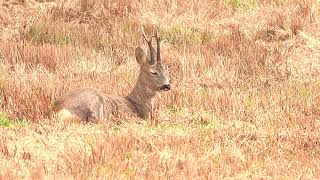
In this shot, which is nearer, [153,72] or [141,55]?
[153,72]

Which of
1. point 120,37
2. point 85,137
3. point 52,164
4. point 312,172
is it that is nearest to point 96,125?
point 85,137

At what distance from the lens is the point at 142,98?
11.5 m

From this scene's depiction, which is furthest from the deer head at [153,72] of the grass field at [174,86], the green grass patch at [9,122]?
the green grass patch at [9,122]

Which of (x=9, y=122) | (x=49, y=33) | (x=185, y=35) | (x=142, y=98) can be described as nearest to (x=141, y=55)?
(x=142, y=98)

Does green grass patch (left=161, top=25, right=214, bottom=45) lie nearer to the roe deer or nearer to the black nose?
the roe deer

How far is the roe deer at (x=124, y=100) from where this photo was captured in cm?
1030

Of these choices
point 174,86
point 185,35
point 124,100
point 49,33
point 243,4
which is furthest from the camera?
point 243,4

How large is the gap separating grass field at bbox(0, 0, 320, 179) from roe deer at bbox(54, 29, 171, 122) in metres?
0.24

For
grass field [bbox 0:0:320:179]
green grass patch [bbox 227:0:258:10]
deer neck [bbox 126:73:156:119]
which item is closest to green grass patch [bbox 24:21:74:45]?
grass field [bbox 0:0:320:179]

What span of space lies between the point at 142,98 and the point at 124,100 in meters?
0.31

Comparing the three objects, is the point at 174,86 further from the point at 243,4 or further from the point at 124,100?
the point at 243,4

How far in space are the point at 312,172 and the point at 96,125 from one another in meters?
3.24

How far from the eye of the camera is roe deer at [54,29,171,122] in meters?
10.3

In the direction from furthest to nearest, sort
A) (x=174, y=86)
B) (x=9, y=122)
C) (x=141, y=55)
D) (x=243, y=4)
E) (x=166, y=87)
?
(x=243, y=4) → (x=174, y=86) → (x=141, y=55) → (x=166, y=87) → (x=9, y=122)
